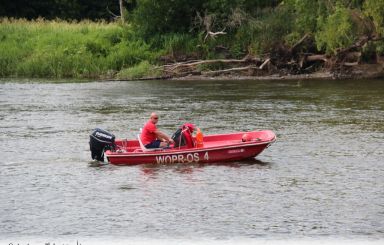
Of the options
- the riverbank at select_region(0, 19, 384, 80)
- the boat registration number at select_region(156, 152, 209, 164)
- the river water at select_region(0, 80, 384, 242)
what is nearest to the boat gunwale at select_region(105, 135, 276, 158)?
the boat registration number at select_region(156, 152, 209, 164)

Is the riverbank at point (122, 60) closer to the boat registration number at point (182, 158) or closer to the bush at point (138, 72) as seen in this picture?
the bush at point (138, 72)

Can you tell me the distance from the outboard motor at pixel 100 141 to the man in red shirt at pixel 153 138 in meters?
0.84

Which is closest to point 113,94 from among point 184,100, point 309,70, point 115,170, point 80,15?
point 184,100

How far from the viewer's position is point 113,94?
3934 centimetres

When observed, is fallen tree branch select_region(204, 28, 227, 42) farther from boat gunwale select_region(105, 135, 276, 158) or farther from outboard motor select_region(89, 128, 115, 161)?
boat gunwale select_region(105, 135, 276, 158)

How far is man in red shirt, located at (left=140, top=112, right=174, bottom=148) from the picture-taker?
830 inches

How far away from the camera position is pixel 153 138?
2120cm

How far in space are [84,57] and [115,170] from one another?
102ft

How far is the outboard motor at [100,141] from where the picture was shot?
21156 mm

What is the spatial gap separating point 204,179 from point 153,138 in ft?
8.39

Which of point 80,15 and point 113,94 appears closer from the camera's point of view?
point 113,94

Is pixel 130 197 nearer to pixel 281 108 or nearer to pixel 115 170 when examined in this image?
pixel 115 170

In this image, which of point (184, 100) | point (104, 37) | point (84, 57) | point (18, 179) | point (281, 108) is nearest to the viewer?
point (18, 179)

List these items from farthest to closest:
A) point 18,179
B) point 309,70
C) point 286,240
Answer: point 309,70 < point 18,179 < point 286,240
